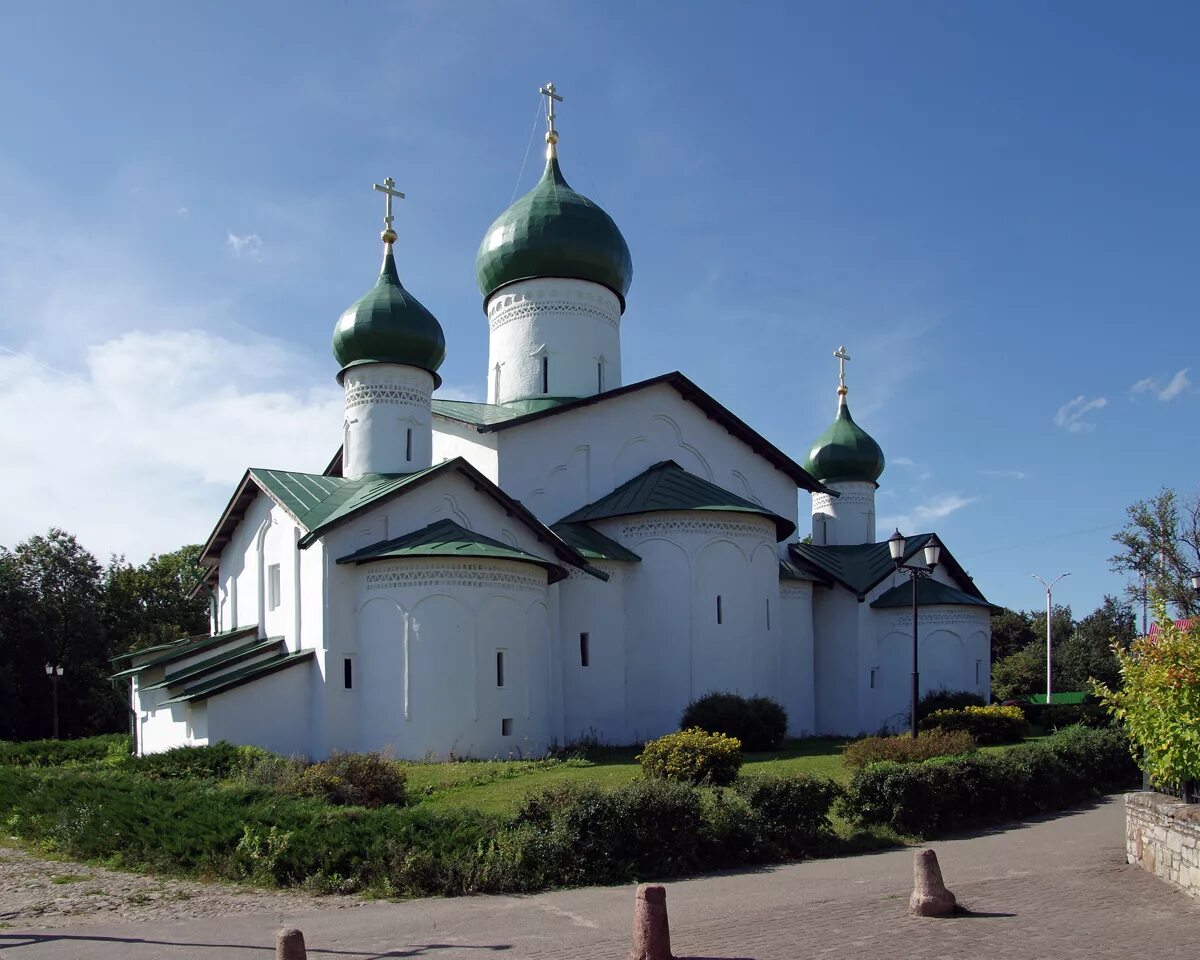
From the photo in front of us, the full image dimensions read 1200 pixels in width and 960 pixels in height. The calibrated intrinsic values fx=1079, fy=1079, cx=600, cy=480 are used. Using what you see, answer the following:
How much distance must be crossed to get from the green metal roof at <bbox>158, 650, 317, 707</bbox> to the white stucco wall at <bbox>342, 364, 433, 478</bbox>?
4.92 metres

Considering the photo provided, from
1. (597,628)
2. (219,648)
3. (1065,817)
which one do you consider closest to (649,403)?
(597,628)

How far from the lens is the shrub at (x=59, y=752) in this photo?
20.1m

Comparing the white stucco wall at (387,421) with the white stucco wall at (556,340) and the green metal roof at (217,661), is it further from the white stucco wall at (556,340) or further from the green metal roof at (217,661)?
the green metal roof at (217,661)

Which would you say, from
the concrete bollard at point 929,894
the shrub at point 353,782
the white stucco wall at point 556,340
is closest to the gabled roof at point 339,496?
the white stucco wall at point 556,340

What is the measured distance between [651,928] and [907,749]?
891 centimetres

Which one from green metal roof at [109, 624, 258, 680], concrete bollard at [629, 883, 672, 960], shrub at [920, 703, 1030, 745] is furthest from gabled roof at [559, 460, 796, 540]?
concrete bollard at [629, 883, 672, 960]

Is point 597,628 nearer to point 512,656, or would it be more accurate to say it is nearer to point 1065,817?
point 512,656

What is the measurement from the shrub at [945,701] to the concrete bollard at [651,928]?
17580 mm

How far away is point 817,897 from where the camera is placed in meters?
8.89

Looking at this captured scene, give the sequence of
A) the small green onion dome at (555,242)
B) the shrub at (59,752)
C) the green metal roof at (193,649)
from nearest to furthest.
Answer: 1. the shrub at (59,752)
2. the green metal roof at (193,649)
3. the small green onion dome at (555,242)

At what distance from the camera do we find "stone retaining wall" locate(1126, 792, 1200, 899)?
348 inches

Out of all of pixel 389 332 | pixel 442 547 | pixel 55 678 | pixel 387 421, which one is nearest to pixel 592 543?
pixel 442 547

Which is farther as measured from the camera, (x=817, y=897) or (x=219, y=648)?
(x=219, y=648)

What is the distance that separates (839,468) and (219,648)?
59.2ft
